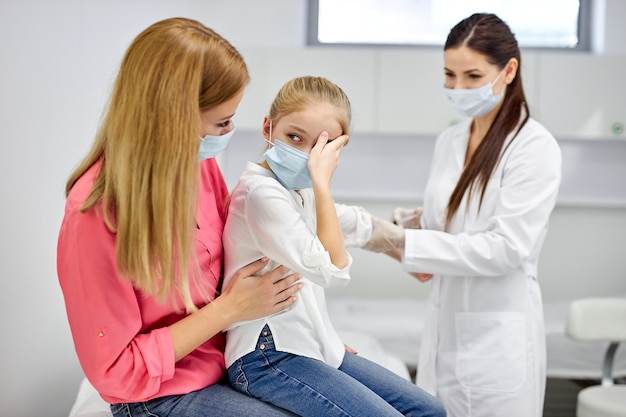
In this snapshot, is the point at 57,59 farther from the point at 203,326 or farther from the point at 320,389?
the point at 320,389

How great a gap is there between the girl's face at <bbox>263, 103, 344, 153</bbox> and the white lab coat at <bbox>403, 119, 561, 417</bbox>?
0.59 m

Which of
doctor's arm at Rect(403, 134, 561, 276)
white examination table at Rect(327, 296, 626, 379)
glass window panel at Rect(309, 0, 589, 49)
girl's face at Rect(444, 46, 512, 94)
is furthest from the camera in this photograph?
glass window panel at Rect(309, 0, 589, 49)

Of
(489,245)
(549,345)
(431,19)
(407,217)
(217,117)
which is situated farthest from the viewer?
(431,19)

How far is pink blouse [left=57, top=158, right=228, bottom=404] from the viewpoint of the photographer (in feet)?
3.92

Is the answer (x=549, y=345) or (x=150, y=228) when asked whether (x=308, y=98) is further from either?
(x=549, y=345)

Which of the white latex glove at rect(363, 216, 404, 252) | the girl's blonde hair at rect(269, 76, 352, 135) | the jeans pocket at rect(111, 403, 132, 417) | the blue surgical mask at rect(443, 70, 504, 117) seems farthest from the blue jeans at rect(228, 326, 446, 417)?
the blue surgical mask at rect(443, 70, 504, 117)

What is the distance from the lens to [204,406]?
130cm

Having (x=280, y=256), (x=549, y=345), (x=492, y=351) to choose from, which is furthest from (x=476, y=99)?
(x=549, y=345)

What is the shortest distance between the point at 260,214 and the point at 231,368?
0.29 m

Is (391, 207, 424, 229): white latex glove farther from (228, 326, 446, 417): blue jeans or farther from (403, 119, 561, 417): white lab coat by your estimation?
(228, 326, 446, 417): blue jeans

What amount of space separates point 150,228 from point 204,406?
34 centimetres

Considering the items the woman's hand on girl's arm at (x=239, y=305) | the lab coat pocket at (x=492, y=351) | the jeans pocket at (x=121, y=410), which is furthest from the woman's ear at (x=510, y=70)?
the jeans pocket at (x=121, y=410)

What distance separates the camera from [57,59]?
6.68 feet

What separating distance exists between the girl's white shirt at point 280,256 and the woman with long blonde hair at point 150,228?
0.30 ft
